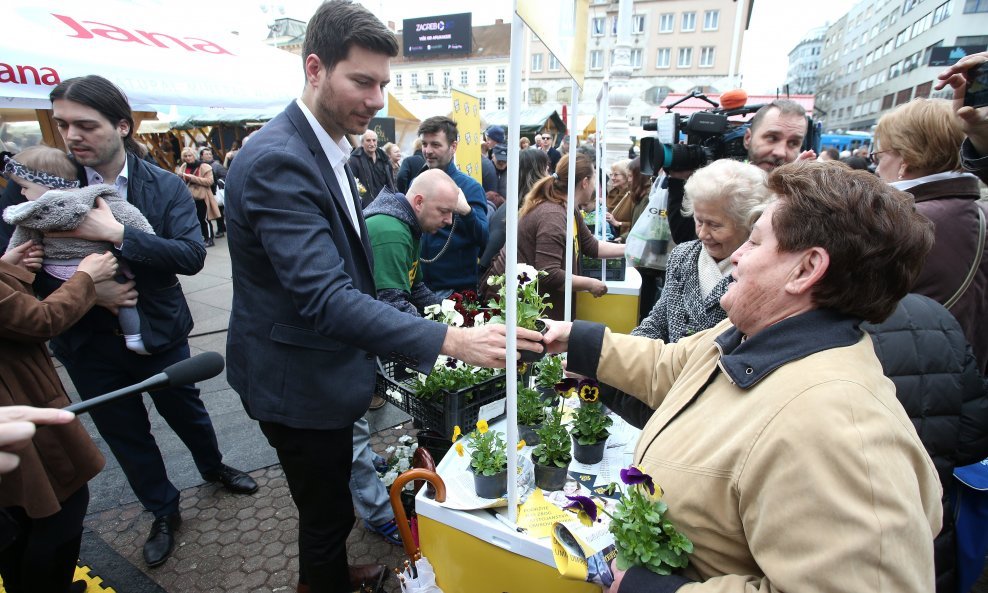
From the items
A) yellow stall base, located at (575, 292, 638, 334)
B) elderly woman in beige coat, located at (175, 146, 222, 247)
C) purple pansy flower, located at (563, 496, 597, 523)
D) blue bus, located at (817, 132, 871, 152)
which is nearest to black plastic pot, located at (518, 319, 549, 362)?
purple pansy flower, located at (563, 496, 597, 523)

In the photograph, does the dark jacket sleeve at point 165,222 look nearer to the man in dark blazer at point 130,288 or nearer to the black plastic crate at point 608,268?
the man in dark blazer at point 130,288

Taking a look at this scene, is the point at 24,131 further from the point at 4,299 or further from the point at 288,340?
the point at 288,340

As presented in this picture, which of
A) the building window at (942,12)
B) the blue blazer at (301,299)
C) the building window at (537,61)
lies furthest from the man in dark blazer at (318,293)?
the building window at (537,61)

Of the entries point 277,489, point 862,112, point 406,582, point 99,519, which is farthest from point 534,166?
point 862,112

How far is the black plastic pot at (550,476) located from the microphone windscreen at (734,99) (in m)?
2.92

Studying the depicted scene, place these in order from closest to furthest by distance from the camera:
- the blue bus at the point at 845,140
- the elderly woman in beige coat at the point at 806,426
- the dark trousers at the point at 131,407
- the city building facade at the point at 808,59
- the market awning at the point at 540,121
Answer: the elderly woman in beige coat at the point at 806,426
the dark trousers at the point at 131,407
the market awning at the point at 540,121
the blue bus at the point at 845,140
the city building facade at the point at 808,59

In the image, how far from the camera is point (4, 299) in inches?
66.0

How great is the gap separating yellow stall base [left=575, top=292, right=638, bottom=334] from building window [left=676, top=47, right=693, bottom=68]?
5454 centimetres

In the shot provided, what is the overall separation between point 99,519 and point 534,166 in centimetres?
416

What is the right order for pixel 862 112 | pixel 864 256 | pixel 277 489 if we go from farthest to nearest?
pixel 862 112
pixel 277 489
pixel 864 256

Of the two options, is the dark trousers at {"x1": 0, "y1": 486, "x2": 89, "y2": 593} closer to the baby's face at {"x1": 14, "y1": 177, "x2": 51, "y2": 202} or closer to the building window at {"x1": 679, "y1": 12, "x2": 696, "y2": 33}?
the baby's face at {"x1": 14, "y1": 177, "x2": 51, "y2": 202}

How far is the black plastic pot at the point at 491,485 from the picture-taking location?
1.62 m

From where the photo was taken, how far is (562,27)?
4.76ft

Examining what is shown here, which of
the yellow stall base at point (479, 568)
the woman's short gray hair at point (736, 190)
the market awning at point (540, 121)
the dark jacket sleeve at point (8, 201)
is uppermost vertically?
the market awning at point (540, 121)
